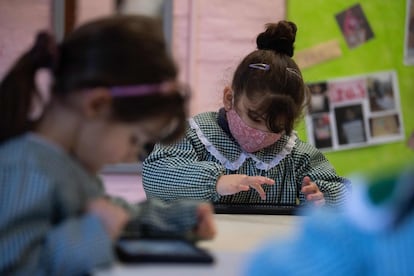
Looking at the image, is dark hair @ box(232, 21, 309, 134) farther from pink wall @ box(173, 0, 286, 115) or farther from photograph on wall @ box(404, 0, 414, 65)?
photograph on wall @ box(404, 0, 414, 65)

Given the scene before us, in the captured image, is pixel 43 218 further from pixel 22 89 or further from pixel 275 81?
pixel 275 81

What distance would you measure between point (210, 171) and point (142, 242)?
52 cm

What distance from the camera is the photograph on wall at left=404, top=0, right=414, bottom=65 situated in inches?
69.6

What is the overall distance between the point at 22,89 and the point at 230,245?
27 centimetres

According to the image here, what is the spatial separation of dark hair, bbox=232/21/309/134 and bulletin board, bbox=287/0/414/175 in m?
0.59

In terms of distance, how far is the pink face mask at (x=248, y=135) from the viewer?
45.1 inches

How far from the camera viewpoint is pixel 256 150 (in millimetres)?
1214

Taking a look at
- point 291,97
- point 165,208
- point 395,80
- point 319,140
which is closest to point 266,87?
point 291,97

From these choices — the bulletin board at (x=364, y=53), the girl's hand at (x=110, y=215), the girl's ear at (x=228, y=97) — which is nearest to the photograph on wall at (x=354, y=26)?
the bulletin board at (x=364, y=53)

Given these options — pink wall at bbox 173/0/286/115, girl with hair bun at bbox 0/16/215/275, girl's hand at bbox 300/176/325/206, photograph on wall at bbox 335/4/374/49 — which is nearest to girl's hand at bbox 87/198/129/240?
girl with hair bun at bbox 0/16/215/275

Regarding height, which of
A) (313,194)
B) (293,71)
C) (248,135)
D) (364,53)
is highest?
(364,53)

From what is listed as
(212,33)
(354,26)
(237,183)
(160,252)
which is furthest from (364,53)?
(160,252)

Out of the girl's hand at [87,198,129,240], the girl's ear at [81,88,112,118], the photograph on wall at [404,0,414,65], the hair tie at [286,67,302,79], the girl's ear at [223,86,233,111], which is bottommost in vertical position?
the girl's hand at [87,198,129,240]

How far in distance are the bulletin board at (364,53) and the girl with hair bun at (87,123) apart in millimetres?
1165
